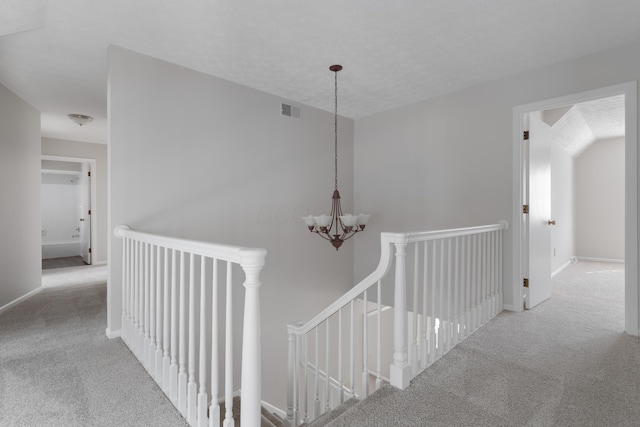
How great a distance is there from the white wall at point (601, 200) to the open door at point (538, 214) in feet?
12.5

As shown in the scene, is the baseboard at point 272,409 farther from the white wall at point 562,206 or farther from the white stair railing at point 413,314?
Answer: the white wall at point 562,206

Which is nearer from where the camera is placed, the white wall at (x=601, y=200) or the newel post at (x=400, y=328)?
the newel post at (x=400, y=328)

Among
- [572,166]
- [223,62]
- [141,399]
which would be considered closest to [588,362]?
[141,399]

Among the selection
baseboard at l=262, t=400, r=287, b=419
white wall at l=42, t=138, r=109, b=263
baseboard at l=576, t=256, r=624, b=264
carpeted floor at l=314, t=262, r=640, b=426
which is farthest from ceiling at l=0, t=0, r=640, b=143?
baseboard at l=576, t=256, r=624, b=264

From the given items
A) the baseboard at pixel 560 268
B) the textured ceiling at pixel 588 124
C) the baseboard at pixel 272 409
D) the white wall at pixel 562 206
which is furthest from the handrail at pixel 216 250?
the baseboard at pixel 560 268

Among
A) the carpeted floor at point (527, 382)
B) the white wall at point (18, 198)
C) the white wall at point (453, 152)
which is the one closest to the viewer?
the carpeted floor at point (527, 382)

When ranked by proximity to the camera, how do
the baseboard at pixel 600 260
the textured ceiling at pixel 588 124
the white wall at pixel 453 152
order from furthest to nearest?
the baseboard at pixel 600 260 → the textured ceiling at pixel 588 124 → the white wall at pixel 453 152

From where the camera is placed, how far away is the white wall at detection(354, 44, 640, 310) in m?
3.01

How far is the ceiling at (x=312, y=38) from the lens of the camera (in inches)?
86.8

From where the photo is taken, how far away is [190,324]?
1669 mm

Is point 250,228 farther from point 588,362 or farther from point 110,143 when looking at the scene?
point 588,362

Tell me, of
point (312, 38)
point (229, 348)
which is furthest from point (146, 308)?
point (312, 38)

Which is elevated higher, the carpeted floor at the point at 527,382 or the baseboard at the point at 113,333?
the baseboard at the point at 113,333

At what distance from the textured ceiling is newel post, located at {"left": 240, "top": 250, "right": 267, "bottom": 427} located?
4.52 metres
